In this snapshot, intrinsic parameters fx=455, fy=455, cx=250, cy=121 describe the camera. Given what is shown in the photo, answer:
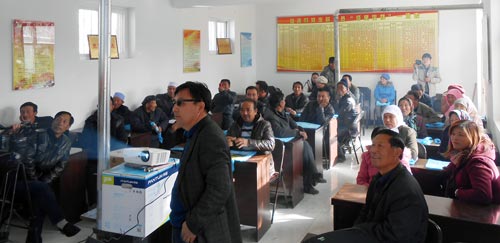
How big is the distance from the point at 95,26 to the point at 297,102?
11.2ft

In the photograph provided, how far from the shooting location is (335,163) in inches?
263

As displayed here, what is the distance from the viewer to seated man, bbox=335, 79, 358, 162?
A: 678cm

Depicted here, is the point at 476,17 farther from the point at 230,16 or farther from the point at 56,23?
the point at 56,23

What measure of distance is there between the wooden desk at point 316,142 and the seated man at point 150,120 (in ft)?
6.75

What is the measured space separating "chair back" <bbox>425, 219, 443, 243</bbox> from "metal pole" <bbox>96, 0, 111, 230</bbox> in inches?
76.9

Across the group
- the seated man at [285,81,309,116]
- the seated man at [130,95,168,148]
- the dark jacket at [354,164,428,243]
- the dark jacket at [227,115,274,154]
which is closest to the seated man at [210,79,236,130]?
the seated man at [285,81,309,116]

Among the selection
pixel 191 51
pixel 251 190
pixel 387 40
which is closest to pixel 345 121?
pixel 191 51

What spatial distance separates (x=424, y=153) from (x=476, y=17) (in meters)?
5.61

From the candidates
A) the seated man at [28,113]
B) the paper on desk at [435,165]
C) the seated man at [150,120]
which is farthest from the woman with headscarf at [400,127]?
the seated man at [28,113]

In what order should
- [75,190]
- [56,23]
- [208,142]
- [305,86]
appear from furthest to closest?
[305,86] → [56,23] → [75,190] → [208,142]

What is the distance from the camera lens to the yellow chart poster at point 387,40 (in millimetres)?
9398

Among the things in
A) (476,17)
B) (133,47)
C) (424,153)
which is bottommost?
(424,153)

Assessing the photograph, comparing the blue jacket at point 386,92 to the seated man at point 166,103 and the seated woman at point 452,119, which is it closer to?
the seated man at point 166,103

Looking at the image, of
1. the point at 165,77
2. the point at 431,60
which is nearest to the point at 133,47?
the point at 165,77
